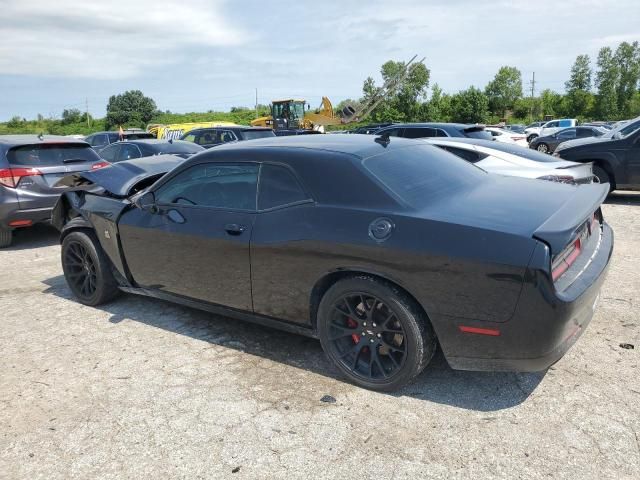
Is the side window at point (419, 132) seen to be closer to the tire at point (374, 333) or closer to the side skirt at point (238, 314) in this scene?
the side skirt at point (238, 314)

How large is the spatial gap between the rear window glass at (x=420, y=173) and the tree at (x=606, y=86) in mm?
72290

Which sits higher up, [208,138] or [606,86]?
[606,86]

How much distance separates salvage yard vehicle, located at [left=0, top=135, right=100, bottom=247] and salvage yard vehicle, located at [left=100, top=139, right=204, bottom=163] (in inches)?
111

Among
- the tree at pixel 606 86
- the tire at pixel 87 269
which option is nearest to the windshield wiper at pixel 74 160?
the tire at pixel 87 269

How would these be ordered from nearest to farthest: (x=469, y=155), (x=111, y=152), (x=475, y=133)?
(x=469, y=155), (x=475, y=133), (x=111, y=152)

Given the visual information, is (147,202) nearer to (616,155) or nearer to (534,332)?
(534,332)

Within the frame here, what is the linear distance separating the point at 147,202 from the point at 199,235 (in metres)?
0.73

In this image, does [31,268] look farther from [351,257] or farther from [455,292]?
[455,292]

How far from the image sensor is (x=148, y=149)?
10773 mm

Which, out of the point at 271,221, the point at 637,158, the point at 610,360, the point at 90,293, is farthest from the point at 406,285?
the point at 637,158

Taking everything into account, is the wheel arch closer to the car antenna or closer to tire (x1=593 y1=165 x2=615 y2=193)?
the car antenna

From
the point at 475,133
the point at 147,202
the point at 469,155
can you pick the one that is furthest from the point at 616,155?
the point at 147,202

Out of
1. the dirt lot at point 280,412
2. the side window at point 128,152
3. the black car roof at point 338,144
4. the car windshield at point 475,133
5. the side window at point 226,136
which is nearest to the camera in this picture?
the dirt lot at point 280,412

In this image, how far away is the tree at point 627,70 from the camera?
7025cm
